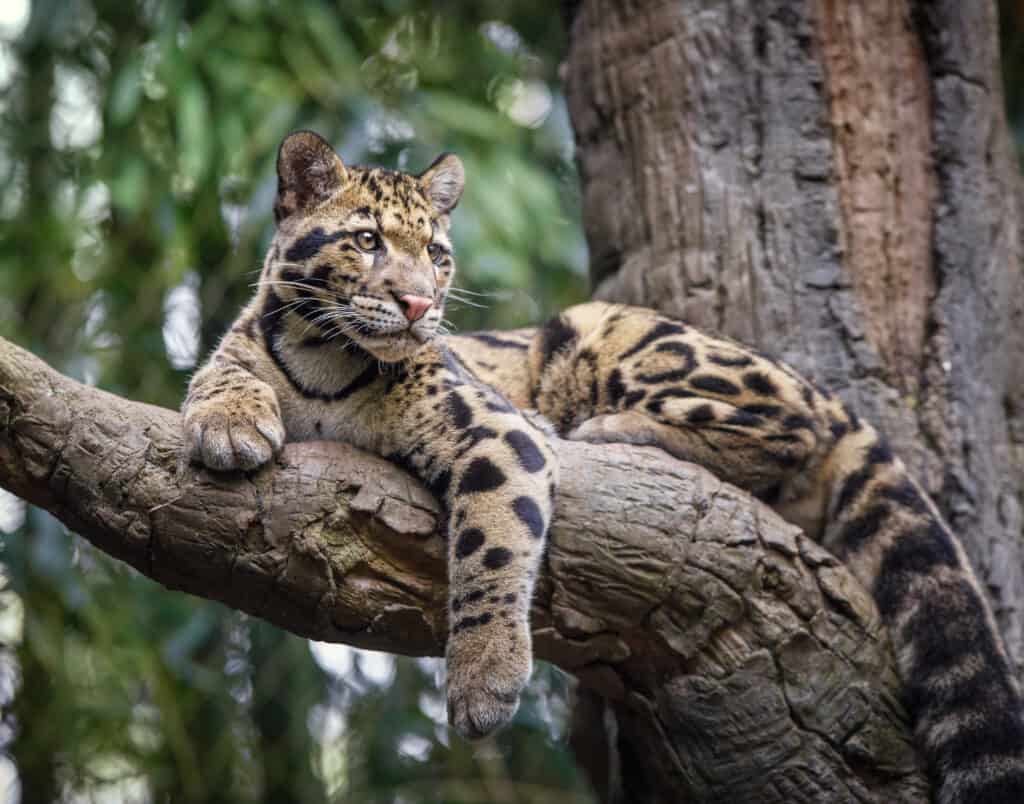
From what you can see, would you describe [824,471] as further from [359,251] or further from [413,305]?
[359,251]

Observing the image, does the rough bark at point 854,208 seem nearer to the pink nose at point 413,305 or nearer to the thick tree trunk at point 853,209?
the thick tree trunk at point 853,209

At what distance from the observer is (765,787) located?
12.9ft

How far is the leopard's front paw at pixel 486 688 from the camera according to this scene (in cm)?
348

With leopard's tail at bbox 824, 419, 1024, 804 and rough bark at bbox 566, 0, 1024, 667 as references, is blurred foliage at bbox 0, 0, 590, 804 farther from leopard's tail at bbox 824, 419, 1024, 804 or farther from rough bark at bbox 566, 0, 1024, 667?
leopard's tail at bbox 824, 419, 1024, 804

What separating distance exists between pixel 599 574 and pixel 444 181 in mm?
1585

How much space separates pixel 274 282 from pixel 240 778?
392 centimetres

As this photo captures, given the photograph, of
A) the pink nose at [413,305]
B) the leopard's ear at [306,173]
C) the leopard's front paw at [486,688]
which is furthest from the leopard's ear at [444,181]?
the leopard's front paw at [486,688]

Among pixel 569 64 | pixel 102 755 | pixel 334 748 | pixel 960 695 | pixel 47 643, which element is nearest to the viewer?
pixel 960 695

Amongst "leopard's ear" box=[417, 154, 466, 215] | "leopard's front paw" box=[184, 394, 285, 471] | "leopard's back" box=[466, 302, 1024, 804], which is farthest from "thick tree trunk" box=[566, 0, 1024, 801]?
"leopard's front paw" box=[184, 394, 285, 471]

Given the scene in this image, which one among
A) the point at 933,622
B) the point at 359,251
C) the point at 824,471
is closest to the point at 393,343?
the point at 359,251

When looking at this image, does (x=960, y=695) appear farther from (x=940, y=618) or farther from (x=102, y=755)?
(x=102, y=755)

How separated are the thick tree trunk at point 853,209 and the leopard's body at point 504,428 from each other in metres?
0.43

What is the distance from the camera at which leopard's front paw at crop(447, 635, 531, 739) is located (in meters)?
3.48

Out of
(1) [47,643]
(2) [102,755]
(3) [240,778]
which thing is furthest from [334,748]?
(1) [47,643]
